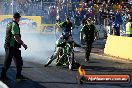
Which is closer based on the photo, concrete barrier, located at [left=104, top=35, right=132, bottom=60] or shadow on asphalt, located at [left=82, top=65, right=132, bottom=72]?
shadow on asphalt, located at [left=82, top=65, right=132, bottom=72]

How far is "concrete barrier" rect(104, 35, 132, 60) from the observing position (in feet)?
60.7

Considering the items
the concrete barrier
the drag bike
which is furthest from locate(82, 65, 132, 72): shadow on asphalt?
the concrete barrier

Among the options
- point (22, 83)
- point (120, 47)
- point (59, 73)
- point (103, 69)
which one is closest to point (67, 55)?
point (59, 73)

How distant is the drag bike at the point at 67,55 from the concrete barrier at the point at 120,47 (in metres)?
4.44

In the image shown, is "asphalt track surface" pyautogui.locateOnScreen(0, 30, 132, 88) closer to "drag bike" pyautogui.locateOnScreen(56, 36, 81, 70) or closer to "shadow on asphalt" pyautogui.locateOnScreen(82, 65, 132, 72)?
"shadow on asphalt" pyautogui.locateOnScreen(82, 65, 132, 72)

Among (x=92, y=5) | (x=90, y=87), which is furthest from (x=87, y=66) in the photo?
(x=92, y=5)

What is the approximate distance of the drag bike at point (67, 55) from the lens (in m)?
14.1

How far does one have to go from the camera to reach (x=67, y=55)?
1452 centimetres

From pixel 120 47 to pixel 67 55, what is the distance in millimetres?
5492

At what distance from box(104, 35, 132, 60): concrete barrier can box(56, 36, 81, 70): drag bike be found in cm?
444

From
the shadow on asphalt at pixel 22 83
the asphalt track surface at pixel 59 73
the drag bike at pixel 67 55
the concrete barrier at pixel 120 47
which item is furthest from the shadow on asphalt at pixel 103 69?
the shadow on asphalt at pixel 22 83

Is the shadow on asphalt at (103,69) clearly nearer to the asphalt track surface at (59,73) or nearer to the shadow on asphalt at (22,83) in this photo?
the asphalt track surface at (59,73)

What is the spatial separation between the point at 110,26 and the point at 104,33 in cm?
150

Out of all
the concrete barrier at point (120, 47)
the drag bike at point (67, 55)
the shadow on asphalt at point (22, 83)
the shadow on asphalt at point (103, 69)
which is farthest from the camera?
the concrete barrier at point (120, 47)
